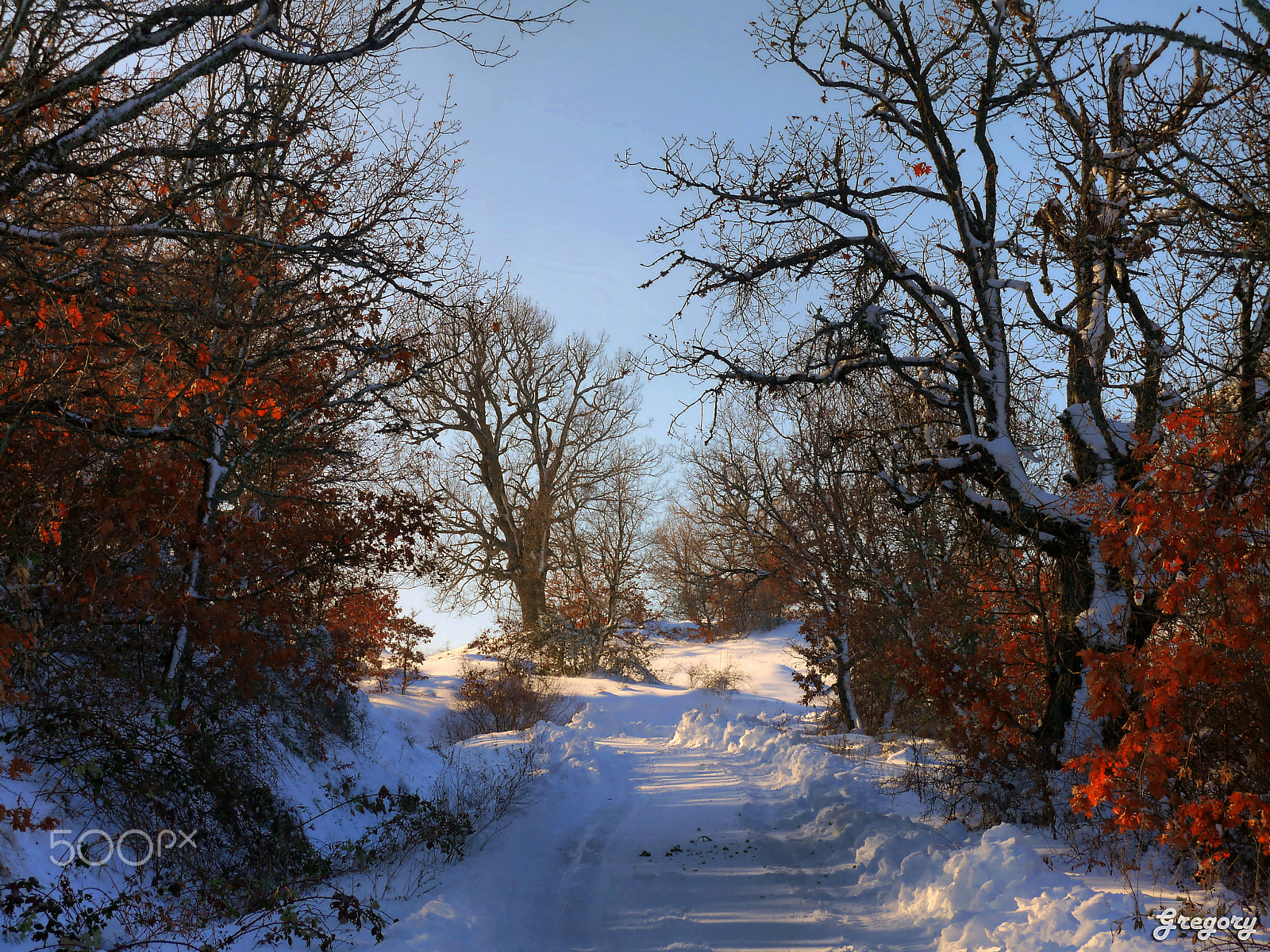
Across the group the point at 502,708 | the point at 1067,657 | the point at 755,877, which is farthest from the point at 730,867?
the point at 502,708

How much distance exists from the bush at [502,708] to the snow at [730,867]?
6.47 feet

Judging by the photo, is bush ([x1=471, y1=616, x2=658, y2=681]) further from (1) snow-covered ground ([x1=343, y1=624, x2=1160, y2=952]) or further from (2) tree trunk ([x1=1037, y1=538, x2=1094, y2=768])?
(2) tree trunk ([x1=1037, y1=538, x2=1094, y2=768])

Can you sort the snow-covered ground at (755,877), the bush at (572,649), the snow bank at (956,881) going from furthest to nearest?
the bush at (572,649), the snow-covered ground at (755,877), the snow bank at (956,881)

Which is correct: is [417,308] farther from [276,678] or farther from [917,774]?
[917,774]

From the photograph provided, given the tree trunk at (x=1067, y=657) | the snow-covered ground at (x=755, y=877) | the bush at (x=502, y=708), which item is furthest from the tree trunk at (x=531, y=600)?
the tree trunk at (x=1067, y=657)

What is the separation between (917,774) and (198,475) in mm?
8347

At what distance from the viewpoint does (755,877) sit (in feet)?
21.1

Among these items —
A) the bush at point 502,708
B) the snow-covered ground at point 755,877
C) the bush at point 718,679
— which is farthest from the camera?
the bush at point 718,679

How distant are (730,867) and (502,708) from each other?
8.87m

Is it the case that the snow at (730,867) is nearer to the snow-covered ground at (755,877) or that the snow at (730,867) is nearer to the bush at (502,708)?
the snow-covered ground at (755,877)

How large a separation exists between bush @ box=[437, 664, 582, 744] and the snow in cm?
197

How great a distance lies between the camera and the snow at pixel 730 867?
4961mm

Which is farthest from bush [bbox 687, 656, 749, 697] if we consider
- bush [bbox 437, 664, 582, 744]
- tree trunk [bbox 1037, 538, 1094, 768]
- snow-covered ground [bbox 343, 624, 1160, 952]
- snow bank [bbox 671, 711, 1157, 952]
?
tree trunk [bbox 1037, 538, 1094, 768]

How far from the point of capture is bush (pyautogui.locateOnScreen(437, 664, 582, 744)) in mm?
14238
